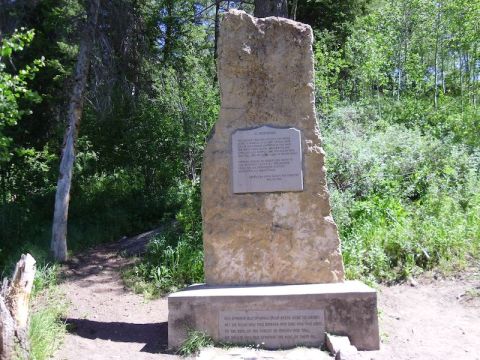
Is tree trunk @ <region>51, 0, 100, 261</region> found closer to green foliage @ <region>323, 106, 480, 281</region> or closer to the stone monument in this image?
the stone monument

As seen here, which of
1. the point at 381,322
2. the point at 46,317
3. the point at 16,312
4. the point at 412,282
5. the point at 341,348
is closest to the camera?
the point at 16,312

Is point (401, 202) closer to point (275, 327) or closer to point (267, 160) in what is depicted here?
point (267, 160)

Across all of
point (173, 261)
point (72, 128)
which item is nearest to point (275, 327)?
point (173, 261)

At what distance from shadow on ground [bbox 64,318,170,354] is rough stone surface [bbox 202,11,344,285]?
872mm

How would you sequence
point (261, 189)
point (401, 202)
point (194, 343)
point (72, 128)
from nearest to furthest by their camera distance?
point (194, 343) < point (261, 189) < point (401, 202) < point (72, 128)

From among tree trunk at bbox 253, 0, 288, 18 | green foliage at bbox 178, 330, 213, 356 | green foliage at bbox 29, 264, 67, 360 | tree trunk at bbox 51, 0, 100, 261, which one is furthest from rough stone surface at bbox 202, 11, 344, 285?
tree trunk at bbox 51, 0, 100, 261

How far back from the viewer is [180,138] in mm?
11477

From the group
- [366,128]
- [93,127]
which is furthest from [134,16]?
[366,128]

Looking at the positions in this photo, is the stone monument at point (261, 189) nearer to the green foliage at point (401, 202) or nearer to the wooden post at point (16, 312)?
the wooden post at point (16, 312)

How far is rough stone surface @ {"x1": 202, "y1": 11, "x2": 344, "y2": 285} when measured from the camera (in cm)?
528

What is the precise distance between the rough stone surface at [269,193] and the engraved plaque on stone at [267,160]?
3.2 inches

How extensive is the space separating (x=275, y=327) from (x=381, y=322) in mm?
1486

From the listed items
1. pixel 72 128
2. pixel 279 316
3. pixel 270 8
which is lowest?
pixel 279 316

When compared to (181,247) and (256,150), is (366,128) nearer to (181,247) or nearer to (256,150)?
(181,247)
